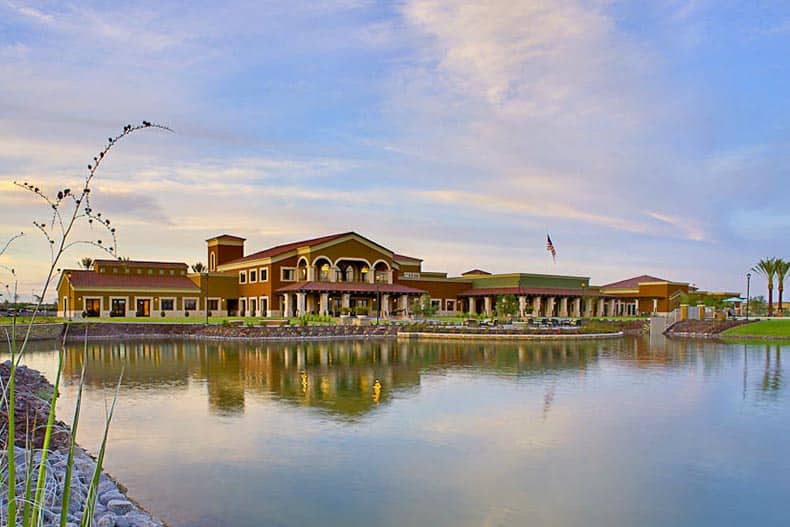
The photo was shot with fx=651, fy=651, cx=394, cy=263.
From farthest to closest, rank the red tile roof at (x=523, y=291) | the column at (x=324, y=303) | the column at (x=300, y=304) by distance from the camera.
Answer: the red tile roof at (x=523, y=291) < the column at (x=324, y=303) < the column at (x=300, y=304)

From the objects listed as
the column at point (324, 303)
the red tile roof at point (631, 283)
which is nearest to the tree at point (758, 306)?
the red tile roof at point (631, 283)

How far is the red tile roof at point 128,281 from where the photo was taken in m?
52.2

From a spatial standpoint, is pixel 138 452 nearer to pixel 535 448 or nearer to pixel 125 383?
pixel 535 448

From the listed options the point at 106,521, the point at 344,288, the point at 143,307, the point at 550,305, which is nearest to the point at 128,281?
the point at 143,307

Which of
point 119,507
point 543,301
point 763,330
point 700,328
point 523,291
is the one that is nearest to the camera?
point 119,507

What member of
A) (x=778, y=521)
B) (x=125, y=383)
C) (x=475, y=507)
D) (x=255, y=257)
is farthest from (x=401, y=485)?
(x=255, y=257)

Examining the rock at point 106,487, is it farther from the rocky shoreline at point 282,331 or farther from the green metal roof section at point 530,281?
the green metal roof section at point 530,281

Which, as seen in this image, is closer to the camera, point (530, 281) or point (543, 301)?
point (530, 281)

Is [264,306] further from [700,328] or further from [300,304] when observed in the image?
[700,328]

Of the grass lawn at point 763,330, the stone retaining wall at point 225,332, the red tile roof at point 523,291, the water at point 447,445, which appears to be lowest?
the stone retaining wall at point 225,332

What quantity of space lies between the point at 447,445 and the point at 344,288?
144ft

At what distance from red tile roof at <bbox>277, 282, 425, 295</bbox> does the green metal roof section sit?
11084mm

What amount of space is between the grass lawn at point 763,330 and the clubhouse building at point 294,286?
21096 millimetres

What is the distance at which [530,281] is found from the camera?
64625mm
